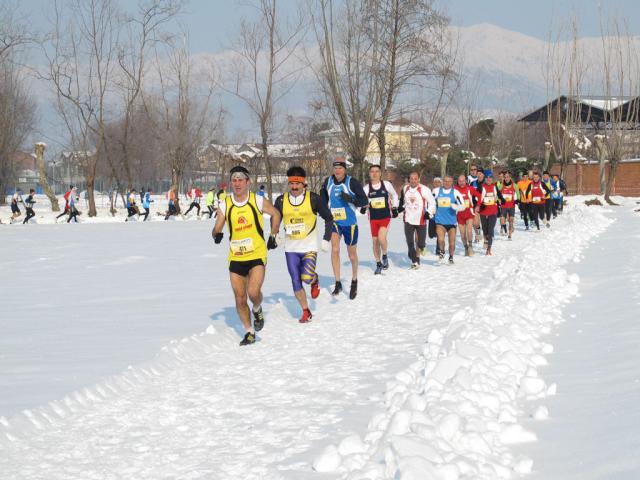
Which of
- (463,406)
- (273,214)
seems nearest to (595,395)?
(463,406)

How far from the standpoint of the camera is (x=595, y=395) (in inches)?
→ 199

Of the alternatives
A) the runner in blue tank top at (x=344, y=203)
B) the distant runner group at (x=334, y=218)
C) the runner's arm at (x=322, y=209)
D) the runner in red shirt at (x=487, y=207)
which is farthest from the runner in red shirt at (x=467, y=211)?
the runner's arm at (x=322, y=209)

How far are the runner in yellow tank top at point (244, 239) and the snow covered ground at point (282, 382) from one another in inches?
21.8

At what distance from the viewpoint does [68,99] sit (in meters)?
42.0

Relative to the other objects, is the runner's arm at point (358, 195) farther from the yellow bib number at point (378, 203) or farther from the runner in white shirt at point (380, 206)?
the yellow bib number at point (378, 203)

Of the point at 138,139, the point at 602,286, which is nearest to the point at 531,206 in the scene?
the point at 602,286

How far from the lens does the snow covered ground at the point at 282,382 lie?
4.24 m

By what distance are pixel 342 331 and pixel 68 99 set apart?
37.3 meters

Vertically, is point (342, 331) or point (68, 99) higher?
point (68, 99)

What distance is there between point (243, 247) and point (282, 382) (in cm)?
205

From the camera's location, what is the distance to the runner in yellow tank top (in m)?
7.78

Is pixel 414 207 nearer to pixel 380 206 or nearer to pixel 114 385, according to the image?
pixel 380 206

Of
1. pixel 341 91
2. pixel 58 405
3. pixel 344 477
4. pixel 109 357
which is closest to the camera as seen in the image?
pixel 344 477

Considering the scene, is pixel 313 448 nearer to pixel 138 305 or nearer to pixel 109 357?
pixel 109 357
